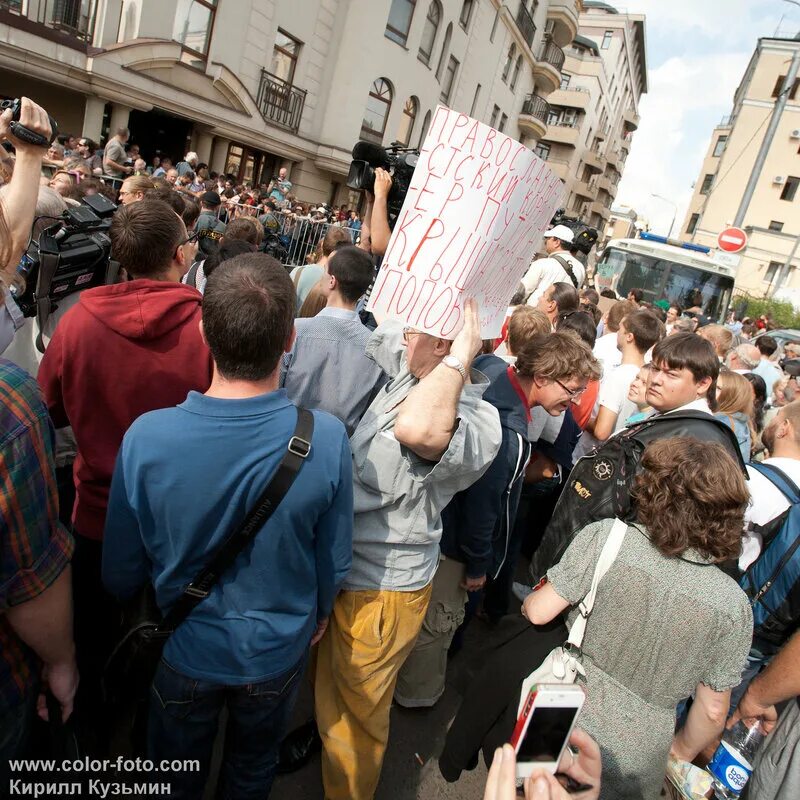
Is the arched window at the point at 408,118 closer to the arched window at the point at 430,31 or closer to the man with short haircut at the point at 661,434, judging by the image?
the arched window at the point at 430,31

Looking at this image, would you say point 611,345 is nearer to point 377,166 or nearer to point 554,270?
point 554,270

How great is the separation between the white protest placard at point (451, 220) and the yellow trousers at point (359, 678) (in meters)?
1.02

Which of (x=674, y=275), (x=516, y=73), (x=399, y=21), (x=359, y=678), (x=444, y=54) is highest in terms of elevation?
(x=516, y=73)

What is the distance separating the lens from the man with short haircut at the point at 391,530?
1.80m

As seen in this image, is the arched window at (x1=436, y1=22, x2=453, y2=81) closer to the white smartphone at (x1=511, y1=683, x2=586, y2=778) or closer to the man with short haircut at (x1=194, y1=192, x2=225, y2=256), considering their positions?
the man with short haircut at (x1=194, y1=192, x2=225, y2=256)

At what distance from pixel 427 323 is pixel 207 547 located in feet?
3.10

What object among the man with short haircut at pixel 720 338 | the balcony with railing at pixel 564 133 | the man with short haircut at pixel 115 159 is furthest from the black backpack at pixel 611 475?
the balcony with railing at pixel 564 133

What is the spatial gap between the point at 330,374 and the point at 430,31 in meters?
21.7


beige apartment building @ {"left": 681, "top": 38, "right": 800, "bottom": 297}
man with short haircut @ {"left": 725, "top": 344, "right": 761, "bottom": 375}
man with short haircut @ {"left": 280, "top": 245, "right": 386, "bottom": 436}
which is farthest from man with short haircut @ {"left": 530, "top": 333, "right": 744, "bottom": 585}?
beige apartment building @ {"left": 681, "top": 38, "right": 800, "bottom": 297}

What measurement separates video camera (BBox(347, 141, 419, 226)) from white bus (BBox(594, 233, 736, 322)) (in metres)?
9.43

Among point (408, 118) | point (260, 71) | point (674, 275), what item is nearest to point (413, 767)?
point (674, 275)

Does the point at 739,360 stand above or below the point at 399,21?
below

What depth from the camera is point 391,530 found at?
78.2 inches

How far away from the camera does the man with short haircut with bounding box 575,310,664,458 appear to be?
3.84 m
